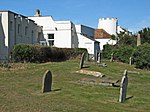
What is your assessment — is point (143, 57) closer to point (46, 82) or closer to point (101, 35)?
point (46, 82)

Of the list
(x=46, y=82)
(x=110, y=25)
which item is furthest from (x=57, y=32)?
(x=46, y=82)

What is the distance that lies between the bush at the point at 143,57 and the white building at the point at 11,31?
49.6ft

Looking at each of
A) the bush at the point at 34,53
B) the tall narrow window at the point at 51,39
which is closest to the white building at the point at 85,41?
the tall narrow window at the point at 51,39

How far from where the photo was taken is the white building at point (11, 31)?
123 feet

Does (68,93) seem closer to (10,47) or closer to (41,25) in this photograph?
(10,47)

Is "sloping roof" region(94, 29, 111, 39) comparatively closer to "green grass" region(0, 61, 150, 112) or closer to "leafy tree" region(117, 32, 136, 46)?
"leafy tree" region(117, 32, 136, 46)

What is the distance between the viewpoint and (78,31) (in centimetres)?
5847

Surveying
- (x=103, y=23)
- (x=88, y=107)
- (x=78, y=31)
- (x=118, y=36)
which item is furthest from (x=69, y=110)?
(x=103, y=23)

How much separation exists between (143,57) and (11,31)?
1607 centimetres

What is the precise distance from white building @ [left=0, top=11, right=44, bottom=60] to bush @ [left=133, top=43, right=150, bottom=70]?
1511 centimetres

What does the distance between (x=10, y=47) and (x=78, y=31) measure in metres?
22.0

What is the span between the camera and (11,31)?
39156 millimetres

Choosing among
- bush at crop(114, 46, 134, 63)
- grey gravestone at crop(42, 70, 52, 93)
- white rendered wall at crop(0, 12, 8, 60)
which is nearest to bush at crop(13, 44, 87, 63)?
white rendered wall at crop(0, 12, 8, 60)

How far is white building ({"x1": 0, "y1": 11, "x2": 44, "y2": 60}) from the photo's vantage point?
123 ft
